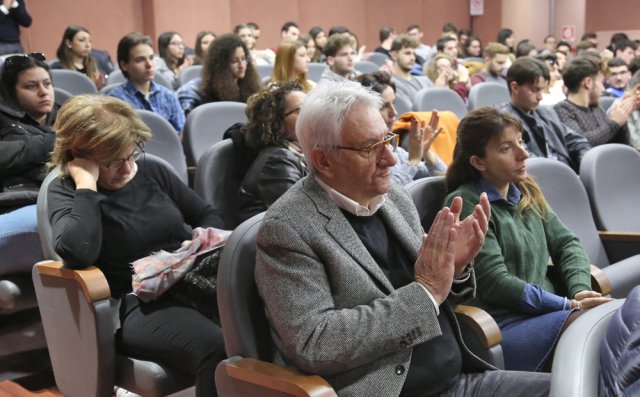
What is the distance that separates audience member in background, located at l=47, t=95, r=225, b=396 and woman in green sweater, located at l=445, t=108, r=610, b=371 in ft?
2.59

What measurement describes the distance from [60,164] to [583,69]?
306 centimetres

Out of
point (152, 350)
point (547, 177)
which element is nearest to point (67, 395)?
point (152, 350)

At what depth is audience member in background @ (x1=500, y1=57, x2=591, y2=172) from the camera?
376cm

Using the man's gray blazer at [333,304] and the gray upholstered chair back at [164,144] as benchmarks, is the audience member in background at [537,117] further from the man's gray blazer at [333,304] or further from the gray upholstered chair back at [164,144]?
the man's gray blazer at [333,304]

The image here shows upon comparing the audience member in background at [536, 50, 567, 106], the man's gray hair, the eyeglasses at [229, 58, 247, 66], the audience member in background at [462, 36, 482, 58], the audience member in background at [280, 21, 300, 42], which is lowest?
the audience member in background at [462, 36, 482, 58]

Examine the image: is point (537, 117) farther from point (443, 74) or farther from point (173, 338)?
point (443, 74)

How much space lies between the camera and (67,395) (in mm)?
2365

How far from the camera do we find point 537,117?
396 cm

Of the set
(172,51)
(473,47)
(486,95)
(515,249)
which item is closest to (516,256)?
(515,249)

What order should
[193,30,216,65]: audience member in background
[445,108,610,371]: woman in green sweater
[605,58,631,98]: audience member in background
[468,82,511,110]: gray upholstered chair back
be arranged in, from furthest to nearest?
[193,30,216,65]: audience member in background → [605,58,631,98]: audience member in background → [468,82,511,110]: gray upholstered chair back → [445,108,610,371]: woman in green sweater

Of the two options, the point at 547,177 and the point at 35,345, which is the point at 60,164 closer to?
the point at 35,345

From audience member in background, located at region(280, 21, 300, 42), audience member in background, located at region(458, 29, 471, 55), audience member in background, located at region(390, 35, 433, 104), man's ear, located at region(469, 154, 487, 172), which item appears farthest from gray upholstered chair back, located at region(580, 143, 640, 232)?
audience member in background, located at region(458, 29, 471, 55)

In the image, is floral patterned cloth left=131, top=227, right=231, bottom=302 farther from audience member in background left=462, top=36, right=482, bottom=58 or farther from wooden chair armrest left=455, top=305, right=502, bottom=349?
audience member in background left=462, top=36, right=482, bottom=58

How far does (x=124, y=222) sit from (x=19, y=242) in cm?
63
